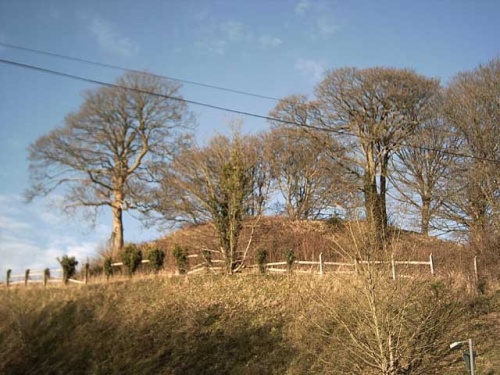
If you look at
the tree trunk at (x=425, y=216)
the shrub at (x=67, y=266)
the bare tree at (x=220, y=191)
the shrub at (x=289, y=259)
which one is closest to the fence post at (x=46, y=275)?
the shrub at (x=67, y=266)

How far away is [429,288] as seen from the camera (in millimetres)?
15555

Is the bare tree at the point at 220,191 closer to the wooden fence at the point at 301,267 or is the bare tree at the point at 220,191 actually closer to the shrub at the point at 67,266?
the wooden fence at the point at 301,267

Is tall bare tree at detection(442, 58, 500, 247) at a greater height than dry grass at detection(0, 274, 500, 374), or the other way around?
tall bare tree at detection(442, 58, 500, 247)

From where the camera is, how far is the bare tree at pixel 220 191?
22547 mm

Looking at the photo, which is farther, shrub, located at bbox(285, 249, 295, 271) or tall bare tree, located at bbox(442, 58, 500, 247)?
tall bare tree, located at bbox(442, 58, 500, 247)

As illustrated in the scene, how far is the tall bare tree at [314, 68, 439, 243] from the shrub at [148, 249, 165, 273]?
37.0 feet

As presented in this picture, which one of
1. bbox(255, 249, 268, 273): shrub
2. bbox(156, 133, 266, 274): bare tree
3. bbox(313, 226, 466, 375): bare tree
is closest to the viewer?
bbox(313, 226, 466, 375): bare tree

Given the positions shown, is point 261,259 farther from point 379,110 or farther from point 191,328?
point 379,110

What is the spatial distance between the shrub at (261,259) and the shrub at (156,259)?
5371 millimetres

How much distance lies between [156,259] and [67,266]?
5523 mm

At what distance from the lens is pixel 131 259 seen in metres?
25.0

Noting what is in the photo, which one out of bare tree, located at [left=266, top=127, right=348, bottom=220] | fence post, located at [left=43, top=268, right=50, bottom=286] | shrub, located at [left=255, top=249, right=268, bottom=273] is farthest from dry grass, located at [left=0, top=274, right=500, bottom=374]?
bare tree, located at [left=266, top=127, right=348, bottom=220]

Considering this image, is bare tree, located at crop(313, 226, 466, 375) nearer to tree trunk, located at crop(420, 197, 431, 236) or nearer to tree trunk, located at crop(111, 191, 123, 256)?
tree trunk, located at crop(420, 197, 431, 236)

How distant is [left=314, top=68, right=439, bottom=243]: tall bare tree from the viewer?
28047 mm
